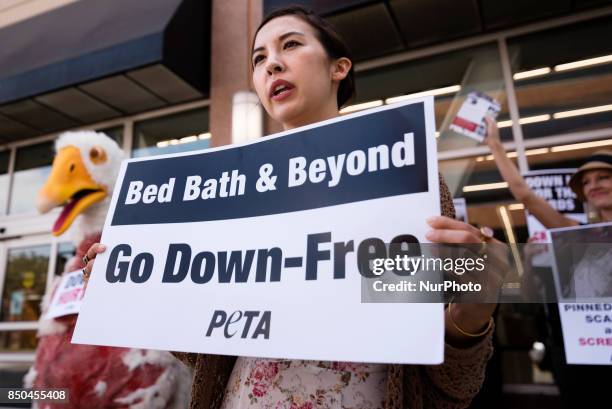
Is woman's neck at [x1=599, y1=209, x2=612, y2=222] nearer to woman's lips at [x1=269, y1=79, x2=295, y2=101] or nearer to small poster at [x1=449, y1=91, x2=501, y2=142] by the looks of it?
small poster at [x1=449, y1=91, x2=501, y2=142]

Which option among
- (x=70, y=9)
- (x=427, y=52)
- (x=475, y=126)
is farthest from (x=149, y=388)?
(x=70, y=9)

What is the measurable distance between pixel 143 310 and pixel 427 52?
331 cm

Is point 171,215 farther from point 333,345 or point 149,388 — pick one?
point 149,388

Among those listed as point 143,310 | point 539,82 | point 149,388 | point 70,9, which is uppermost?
point 70,9

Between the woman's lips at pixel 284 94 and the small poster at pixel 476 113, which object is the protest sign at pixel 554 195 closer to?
the small poster at pixel 476 113

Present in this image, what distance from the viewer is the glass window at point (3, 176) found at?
5.11 m

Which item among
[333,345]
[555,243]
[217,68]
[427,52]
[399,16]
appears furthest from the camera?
[217,68]

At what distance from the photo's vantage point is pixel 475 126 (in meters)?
3.35

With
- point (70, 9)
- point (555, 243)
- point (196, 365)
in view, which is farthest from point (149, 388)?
point (70, 9)

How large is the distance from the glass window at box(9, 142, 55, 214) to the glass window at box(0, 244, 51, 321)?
525 millimetres

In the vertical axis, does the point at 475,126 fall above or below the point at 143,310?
above

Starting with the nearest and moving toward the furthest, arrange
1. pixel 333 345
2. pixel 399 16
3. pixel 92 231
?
pixel 333 345, pixel 92 231, pixel 399 16

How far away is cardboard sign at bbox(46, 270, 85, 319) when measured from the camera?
188 cm

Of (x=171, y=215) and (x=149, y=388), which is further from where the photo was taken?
(x=149, y=388)
